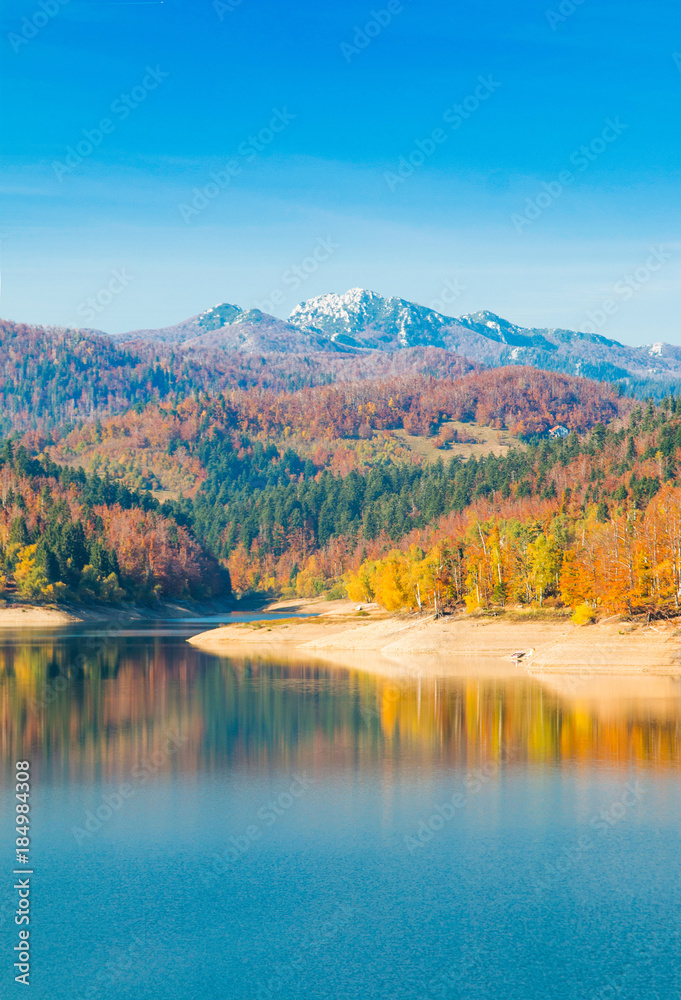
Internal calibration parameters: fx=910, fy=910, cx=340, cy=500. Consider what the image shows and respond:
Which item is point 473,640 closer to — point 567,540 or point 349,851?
point 567,540

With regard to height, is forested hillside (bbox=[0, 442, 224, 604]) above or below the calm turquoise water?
above

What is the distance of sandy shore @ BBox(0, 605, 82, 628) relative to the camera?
438ft

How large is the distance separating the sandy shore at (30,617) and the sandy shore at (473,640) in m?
31.2

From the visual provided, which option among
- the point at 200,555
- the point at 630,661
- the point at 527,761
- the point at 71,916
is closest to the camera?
the point at 71,916

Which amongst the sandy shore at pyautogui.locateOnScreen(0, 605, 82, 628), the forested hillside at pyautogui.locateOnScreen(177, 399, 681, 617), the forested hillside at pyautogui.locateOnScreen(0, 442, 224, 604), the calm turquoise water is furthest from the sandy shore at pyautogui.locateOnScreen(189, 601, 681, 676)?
the forested hillside at pyautogui.locateOnScreen(0, 442, 224, 604)

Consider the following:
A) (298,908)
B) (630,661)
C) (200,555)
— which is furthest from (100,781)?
(200,555)

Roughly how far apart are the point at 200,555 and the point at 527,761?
488 feet

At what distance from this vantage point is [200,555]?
18875cm

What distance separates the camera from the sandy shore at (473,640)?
78062 mm

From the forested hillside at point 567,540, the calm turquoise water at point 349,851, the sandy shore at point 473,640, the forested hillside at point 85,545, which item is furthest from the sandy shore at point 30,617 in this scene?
the calm turquoise water at point 349,851

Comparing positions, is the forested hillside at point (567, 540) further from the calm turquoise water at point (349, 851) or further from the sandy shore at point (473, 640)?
the calm turquoise water at point (349, 851)

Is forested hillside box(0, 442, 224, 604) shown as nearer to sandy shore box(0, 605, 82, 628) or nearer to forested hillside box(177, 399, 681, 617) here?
sandy shore box(0, 605, 82, 628)

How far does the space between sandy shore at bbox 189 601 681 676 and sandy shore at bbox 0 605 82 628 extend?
102ft

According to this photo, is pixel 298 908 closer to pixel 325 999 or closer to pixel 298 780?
pixel 325 999
